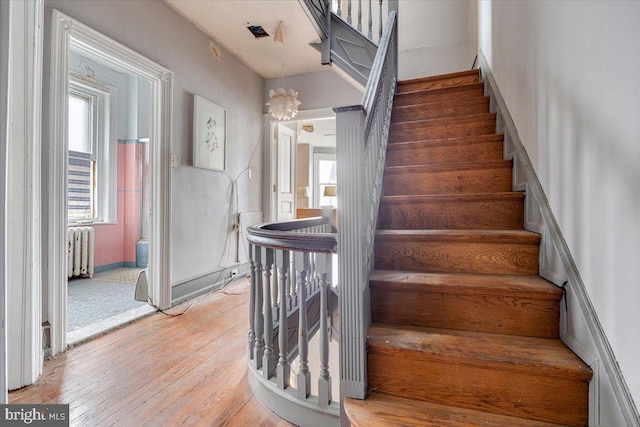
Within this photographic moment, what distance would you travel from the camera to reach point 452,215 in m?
1.79

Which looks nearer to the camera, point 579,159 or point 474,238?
point 579,159

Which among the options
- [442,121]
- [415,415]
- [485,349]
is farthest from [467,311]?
[442,121]

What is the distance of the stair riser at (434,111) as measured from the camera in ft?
8.38

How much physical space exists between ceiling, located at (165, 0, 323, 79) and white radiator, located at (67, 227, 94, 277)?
9.52 ft

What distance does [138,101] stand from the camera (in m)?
4.65

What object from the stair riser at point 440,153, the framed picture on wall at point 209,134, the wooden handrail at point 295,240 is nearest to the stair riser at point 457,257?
the wooden handrail at point 295,240

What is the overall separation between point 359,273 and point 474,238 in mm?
683

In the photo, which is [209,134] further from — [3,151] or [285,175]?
[3,151]

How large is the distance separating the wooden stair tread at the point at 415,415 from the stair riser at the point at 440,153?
1.57 metres

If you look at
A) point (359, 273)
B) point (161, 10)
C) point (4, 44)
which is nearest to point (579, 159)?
point (359, 273)

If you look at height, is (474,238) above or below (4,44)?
below

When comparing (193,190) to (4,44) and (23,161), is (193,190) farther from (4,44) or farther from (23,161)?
(4,44)

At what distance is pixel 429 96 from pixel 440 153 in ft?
2.77

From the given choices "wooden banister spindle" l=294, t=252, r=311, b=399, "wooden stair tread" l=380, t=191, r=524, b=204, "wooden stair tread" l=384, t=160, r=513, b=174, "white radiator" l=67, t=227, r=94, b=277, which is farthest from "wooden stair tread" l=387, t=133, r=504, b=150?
"white radiator" l=67, t=227, r=94, b=277
